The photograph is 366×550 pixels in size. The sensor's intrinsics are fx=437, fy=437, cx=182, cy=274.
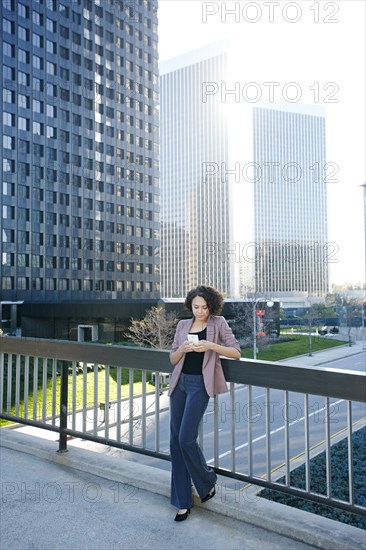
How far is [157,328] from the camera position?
27172mm

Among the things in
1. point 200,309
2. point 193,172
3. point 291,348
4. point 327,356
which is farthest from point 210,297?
point 193,172

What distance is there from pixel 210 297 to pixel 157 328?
25284 millimetres

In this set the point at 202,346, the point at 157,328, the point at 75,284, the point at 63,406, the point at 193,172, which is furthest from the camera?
the point at 193,172

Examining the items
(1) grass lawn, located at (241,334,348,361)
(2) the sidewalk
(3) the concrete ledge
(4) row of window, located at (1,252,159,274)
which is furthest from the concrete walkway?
(4) row of window, located at (1,252,159,274)

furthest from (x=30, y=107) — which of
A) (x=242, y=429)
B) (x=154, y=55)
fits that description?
(x=242, y=429)

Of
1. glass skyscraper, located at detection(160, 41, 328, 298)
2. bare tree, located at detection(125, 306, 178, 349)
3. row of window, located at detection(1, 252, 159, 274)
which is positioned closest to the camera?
bare tree, located at detection(125, 306, 178, 349)

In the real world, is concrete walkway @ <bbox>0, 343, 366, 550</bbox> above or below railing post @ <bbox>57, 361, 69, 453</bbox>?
below

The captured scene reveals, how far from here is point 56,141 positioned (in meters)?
38.2

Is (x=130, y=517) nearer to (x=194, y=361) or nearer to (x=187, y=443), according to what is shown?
(x=187, y=443)

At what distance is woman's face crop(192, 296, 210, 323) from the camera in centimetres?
213

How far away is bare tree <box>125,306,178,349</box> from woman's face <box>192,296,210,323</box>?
2340 centimetres

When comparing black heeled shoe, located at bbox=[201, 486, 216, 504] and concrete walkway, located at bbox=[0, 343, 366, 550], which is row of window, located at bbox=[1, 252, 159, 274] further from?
black heeled shoe, located at bbox=[201, 486, 216, 504]

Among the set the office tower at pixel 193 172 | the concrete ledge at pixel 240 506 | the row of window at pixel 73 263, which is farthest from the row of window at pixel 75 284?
the concrete ledge at pixel 240 506

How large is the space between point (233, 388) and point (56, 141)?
39655 mm
